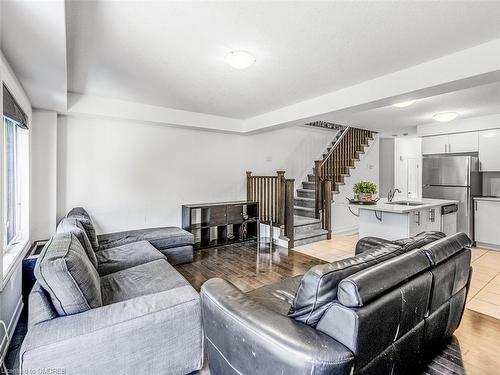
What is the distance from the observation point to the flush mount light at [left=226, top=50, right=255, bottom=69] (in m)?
2.38

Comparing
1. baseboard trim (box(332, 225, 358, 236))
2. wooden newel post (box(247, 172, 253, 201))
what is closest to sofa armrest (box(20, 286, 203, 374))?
wooden newel post (box(247, 172, 253, 201))

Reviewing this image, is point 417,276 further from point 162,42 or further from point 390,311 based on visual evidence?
point 162,42

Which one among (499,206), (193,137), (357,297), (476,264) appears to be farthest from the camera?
(193,137)

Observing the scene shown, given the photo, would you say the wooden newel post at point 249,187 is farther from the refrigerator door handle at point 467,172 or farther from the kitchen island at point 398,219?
the refrigerator door handle at point 467,172

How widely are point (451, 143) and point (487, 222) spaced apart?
5.42ft

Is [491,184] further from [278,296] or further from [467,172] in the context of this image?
[278,296]

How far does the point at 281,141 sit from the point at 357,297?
17.4 ft

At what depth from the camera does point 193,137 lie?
5.01 m

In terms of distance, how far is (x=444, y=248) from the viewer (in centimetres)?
173

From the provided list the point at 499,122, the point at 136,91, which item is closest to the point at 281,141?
the point at 136,91

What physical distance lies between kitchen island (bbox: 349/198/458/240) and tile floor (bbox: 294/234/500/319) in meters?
0.61

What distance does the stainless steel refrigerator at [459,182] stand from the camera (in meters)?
4.88

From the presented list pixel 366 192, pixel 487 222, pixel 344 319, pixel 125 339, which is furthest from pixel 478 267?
pixel 125 339

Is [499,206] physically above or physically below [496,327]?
above
